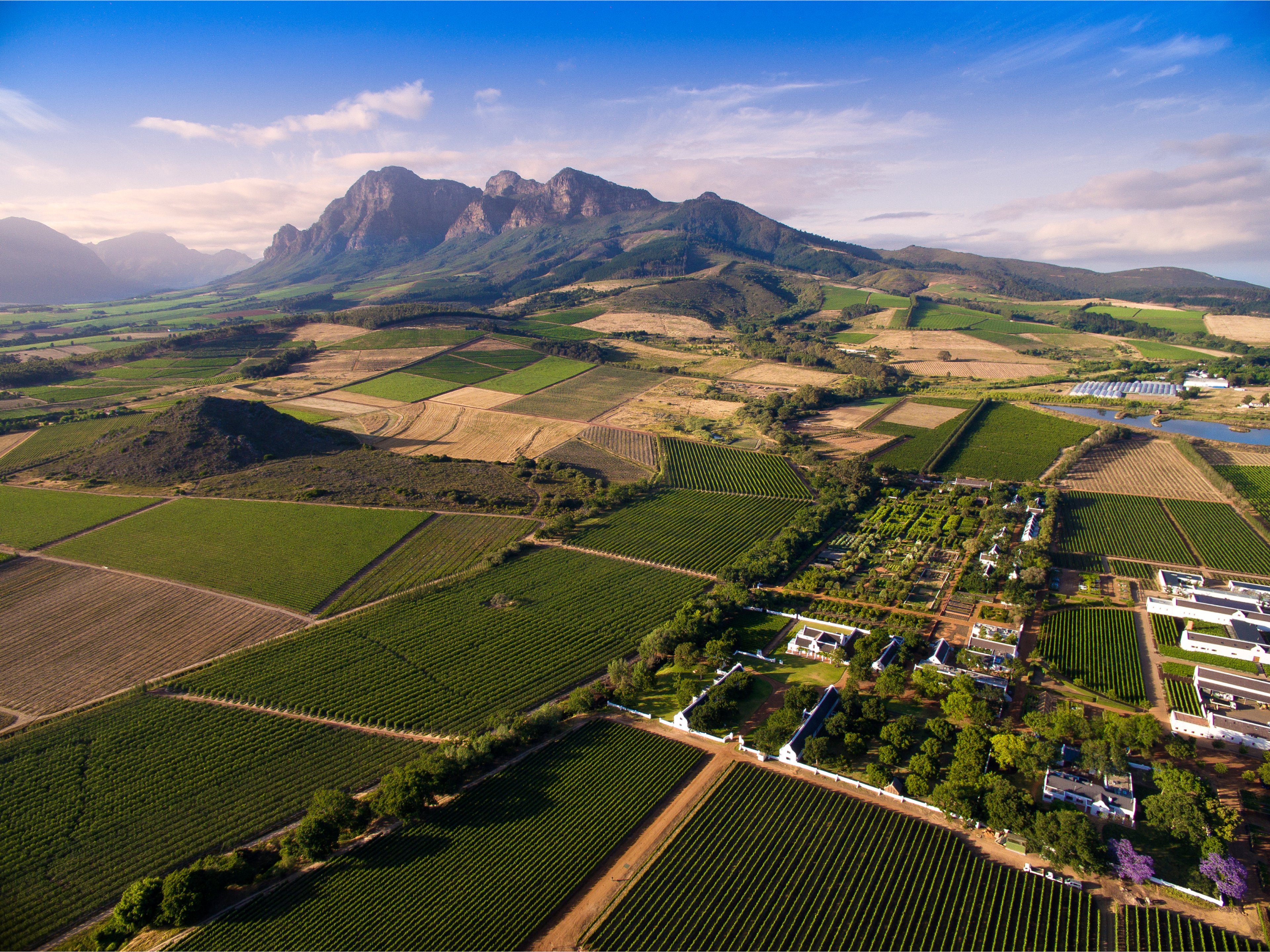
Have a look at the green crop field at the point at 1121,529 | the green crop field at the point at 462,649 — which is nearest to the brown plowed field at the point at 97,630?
the green crop field at the point at 462,649

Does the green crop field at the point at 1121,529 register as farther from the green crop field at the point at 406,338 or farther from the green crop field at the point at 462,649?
the green crop field at the point at 406,338

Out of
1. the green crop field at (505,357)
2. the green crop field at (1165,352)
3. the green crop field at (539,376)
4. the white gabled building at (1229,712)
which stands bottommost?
the white gabled building at (1229,712)

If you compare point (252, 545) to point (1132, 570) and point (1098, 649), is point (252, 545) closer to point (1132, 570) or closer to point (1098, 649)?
point (1098, 649)

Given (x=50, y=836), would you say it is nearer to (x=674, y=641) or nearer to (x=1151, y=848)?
(x=674, y=641)

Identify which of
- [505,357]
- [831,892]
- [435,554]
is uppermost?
[505,357]

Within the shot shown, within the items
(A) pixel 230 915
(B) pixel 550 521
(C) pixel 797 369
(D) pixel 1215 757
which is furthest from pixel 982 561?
(C) pixel 797 369

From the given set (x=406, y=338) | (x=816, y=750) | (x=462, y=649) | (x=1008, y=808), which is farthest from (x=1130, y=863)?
(x=406, y=338)
